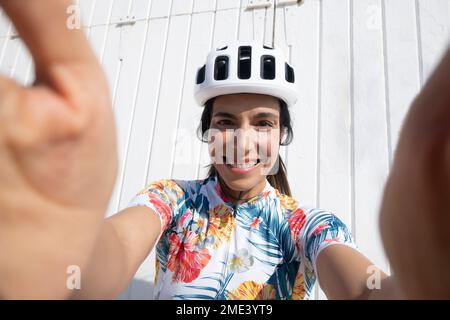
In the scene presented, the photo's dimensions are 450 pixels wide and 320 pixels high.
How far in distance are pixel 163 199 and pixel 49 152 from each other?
1.84 ft

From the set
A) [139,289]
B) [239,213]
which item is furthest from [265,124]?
[139,289]

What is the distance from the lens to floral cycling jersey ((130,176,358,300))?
704 mm

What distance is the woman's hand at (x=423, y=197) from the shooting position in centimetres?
21

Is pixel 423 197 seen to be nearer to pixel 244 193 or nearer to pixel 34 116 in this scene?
pixel 34 116

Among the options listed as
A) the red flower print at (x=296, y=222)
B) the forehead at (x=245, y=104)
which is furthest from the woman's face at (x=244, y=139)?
the red flower print at (x=296, y=222)

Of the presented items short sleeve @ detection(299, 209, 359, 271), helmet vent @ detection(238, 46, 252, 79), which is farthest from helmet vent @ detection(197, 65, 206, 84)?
short sleeve @ detection(299, 209, 359, 271)

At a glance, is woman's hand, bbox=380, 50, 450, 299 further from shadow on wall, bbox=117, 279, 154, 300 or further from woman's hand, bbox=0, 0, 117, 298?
shadow on wall, bbox=117, 279, 154, 300

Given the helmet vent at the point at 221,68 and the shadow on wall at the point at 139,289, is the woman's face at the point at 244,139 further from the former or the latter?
the shadow on wall at the point at 139,289

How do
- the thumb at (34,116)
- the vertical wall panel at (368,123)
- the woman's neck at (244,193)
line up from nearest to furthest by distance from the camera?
the thumb at (34,116)
the woman's neck at (244,193)
the vertical wall panel at (368,123)

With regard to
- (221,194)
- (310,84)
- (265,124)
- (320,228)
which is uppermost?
(310,84)

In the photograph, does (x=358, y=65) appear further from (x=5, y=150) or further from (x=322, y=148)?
(x=5, y=150)

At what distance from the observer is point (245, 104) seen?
777 millimetres

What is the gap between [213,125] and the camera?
793mm

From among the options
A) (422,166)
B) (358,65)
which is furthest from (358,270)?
(358,65)
